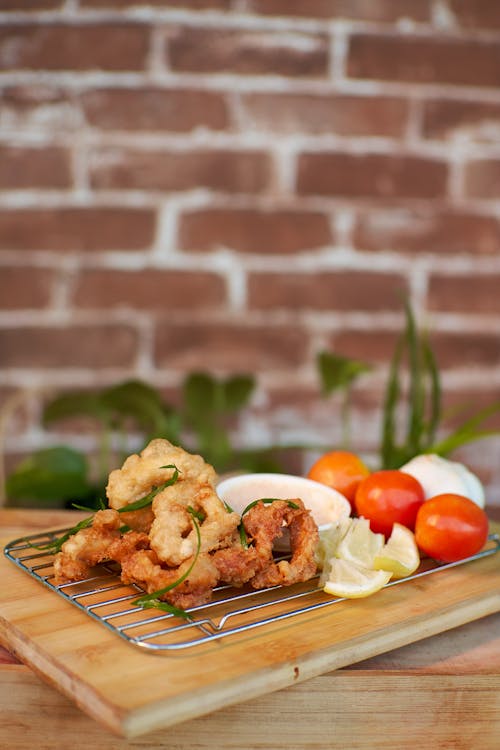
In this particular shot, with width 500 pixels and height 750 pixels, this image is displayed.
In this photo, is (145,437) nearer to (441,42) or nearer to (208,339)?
(208,339)

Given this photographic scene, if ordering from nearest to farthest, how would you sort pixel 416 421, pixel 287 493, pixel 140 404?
pixel 287 493 < pixel 416 421 < pixel 140 404

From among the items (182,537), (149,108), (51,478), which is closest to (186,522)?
(182,537)

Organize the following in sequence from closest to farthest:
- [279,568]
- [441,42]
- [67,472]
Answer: [279,568] → [67,472] → [441,42]

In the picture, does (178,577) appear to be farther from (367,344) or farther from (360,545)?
(367,344)

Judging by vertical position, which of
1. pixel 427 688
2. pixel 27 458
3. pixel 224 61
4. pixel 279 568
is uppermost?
pixel 224 61

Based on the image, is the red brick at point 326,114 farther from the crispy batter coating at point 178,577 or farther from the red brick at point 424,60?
the crispy batter coating at point 178,577

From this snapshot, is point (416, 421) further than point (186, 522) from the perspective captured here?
Yes

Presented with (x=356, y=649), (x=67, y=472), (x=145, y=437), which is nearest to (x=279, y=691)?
(x=356, y=649)
